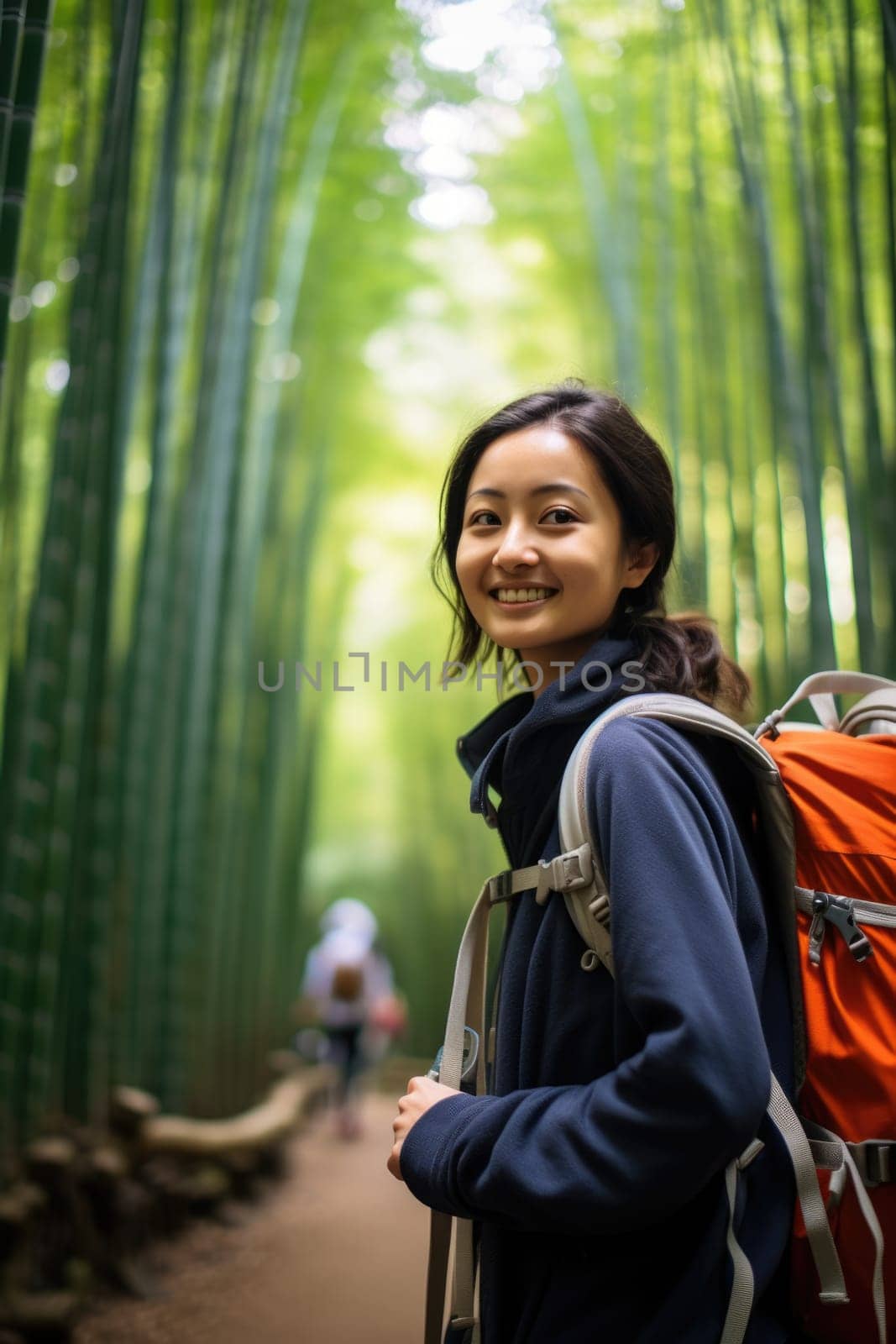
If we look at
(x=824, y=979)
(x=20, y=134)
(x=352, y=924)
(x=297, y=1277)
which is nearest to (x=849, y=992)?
(x=824, y=979)

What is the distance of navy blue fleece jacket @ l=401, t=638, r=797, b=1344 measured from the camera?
0.74 meters

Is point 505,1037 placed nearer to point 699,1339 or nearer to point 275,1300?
point 699,1339

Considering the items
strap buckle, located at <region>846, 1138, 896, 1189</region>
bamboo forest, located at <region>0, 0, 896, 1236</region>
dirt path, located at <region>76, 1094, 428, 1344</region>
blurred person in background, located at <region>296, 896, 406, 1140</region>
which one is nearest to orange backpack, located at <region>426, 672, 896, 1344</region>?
strap buckle, located at <region>846, 1138, 896, 1189</region>

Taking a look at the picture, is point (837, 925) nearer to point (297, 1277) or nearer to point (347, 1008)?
point (297, 1277)

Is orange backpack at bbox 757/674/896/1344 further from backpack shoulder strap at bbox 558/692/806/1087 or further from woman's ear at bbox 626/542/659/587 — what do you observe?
woman's ear at bbox 626/542/659/587

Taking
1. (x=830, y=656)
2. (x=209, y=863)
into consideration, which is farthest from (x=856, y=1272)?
(x=209, y=863)

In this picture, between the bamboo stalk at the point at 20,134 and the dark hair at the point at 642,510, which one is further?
the bamboo stalk at the point at 20,134

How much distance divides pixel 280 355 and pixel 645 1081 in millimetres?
4556

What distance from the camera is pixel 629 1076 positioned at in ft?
2.45

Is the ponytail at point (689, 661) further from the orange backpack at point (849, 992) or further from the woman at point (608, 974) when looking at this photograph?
the orange backpack at point (849, 992)

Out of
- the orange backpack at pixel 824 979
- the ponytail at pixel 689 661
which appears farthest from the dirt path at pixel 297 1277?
the ponytail at pixel 689 661

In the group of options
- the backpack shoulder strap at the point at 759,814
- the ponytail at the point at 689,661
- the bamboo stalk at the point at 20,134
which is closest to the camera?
the backpack shoulder strap at the point at 759,814

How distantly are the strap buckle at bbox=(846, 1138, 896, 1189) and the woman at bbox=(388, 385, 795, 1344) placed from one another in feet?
0.19

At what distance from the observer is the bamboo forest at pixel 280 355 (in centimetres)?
234
